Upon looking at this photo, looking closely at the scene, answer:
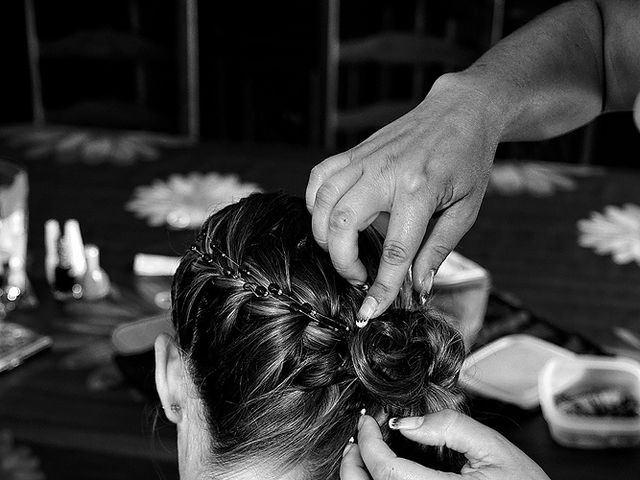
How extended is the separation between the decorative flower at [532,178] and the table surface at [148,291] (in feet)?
0.12

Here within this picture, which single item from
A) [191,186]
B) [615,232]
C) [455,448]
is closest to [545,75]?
[455,448]

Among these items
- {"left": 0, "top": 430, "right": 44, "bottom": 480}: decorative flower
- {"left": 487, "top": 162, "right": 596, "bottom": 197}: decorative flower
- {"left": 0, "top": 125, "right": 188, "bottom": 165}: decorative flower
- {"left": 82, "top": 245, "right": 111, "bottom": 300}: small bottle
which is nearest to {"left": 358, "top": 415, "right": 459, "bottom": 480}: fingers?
{"left": 0, "top": 430, "right": 44, "bottom": 480}: decorative flower

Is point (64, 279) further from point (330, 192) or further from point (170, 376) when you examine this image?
point (330, 192)

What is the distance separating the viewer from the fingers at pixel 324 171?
86cm

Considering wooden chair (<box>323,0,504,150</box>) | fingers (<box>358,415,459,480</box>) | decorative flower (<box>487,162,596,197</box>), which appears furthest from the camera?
wooden chair (<box>323,0,504,150</box>)

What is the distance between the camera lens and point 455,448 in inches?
30.6

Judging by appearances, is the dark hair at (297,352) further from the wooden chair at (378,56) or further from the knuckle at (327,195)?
the wooden chair at (378,56)

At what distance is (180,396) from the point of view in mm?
1024

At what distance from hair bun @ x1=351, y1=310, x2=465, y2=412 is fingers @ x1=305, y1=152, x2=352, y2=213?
147mm

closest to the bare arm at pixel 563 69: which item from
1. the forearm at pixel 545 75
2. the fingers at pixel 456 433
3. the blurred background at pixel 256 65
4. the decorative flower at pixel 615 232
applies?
the forearm at pixel 545 75

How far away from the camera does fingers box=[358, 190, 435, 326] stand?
802mm

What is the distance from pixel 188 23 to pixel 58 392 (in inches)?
62.7

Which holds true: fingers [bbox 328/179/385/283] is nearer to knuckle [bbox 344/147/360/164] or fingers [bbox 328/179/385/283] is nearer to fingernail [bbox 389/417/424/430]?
knuckle [bbox 344/147/360/164]

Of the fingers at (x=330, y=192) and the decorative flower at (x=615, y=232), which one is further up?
the fingers at (x=330, y=192)
